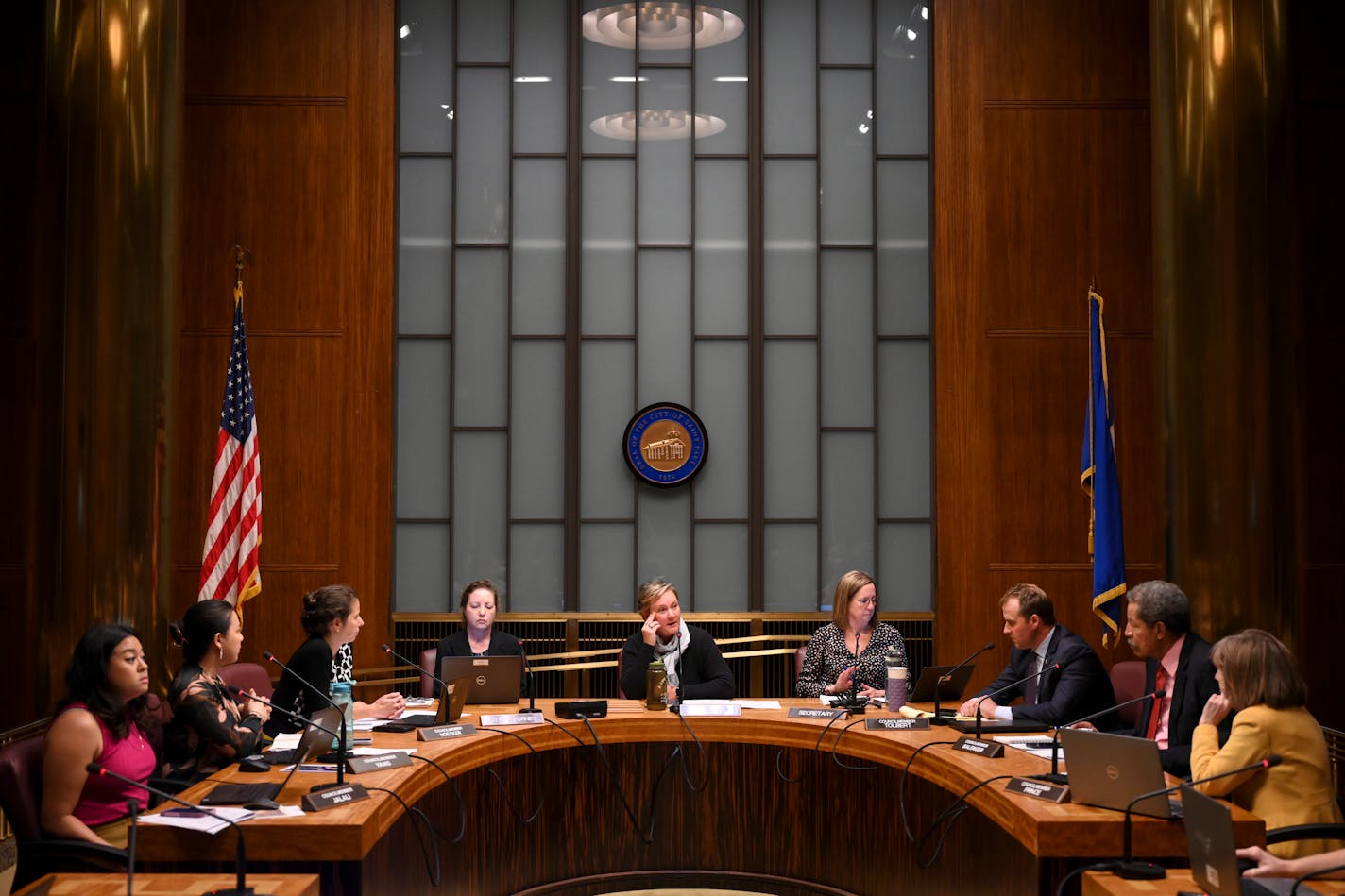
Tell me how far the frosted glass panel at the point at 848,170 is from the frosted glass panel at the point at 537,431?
177 cm

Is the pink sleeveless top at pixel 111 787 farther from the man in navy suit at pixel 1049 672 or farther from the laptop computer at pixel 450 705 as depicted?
the man in navy suit at pixel 1049 672

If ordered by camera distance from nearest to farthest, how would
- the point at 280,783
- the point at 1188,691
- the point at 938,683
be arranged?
the point at 280,783, the point at 1188,691, the point at 938,683

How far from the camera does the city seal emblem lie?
7.41 m

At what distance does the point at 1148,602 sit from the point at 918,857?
1171 mm

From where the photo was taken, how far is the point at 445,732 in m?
A: 4.38

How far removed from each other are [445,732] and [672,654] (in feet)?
4.50

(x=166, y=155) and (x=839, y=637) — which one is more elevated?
(x=166, y=155)

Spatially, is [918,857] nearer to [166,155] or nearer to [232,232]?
[166,155]

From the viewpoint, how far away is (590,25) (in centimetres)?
754

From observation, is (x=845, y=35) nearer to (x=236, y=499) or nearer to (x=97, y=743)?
(x=236, y=499)

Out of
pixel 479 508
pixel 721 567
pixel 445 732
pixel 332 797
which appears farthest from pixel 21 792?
pixel 721 567

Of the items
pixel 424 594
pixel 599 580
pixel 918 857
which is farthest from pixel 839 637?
pixel 424 594

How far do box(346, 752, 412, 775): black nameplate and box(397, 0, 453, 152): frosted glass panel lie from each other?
453 cm

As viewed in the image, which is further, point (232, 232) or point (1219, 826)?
point (232, 232)
